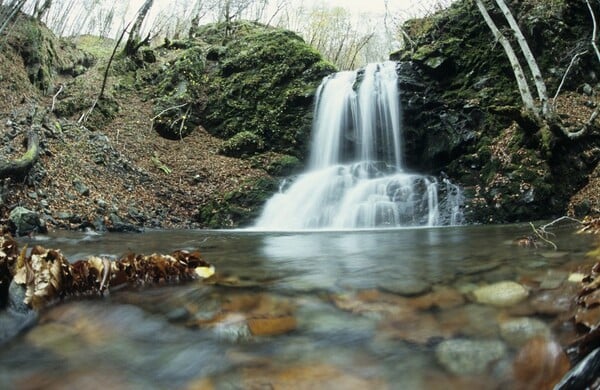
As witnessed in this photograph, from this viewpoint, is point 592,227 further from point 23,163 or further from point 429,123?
point 23,163

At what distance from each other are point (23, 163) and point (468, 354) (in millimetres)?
8522

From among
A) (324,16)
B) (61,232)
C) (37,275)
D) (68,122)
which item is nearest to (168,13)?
(324,16)

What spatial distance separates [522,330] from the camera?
88.4 inches

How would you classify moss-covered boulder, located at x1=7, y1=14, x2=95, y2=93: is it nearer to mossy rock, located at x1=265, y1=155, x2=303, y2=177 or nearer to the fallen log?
the fallen log

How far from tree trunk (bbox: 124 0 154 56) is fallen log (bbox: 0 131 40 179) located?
10.8m

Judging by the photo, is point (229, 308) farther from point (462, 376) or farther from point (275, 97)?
point (275, 97)

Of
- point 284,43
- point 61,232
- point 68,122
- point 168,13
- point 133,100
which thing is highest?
point 168,13

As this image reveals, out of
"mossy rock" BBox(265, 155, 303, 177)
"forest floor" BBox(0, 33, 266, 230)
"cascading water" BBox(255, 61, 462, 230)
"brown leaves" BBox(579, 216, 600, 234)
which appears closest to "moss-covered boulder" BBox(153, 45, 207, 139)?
"forest floor" BBox(0, 33, 266, 230)

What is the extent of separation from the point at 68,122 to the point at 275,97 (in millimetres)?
7225

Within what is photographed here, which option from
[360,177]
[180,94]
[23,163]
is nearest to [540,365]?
[23,163]

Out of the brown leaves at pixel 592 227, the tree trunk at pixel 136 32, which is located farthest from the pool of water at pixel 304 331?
the tree trunk at pixel 136 32

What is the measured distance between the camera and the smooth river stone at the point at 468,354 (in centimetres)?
195

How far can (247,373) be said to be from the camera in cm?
198

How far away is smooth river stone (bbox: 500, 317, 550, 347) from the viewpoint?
2.14m
